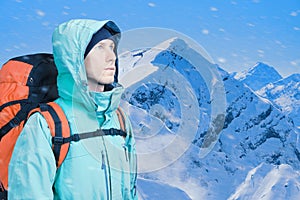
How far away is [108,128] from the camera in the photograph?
1.96 metres

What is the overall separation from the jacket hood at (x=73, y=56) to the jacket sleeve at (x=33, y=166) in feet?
0.69

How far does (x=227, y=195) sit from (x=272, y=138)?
677 inches

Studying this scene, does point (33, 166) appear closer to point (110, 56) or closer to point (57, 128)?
point (57, 128)

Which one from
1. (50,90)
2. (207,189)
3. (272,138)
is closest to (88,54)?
(50,90)

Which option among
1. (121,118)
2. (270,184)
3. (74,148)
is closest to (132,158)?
(121,118)

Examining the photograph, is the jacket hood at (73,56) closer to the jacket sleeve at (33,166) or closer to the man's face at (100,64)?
the man's face at (100,64)

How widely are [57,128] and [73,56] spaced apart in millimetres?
316

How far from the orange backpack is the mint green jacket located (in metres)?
0.04

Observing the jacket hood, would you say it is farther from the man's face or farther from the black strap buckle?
the black strap buckle

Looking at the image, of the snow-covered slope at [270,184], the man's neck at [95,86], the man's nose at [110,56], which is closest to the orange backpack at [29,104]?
the man's neck at [95,86]

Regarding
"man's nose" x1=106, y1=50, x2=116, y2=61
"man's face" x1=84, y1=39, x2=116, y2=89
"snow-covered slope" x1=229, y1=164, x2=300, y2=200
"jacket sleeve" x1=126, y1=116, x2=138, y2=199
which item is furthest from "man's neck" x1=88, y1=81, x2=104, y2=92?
"snow-covered slope" x1=229, y1=164, x2=300, y2=200

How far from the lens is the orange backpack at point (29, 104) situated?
68.6 inches

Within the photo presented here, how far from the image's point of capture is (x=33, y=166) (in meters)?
1.68

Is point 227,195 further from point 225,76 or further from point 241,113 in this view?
point 225,76
